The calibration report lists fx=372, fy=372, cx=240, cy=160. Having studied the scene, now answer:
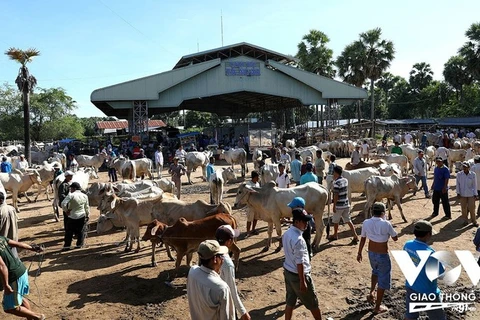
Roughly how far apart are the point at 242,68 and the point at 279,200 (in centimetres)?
2297

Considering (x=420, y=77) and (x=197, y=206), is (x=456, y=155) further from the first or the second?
(x=420, y=77)

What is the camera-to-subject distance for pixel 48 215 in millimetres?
13555

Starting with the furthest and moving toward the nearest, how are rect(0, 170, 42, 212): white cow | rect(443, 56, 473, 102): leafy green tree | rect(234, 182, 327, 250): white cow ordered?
1. rect(443, 56, 473, 102): leafy green tree
2. rect(0, 170, 42, 212): white cow
3. rect(234, 182, 327, 250): white cow

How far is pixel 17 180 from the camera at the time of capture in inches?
576

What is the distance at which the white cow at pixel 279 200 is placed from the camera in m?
8.40

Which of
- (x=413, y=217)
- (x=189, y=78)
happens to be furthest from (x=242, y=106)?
(x=413, y=217)

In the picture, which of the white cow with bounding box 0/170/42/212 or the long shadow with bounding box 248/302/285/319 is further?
the white cow with bounding box 0/170/42/212

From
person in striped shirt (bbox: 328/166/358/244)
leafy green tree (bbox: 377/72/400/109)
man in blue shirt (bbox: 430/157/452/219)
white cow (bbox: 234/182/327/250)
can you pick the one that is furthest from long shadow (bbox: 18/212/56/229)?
leafy green tree (bbox: 377/72/400/109)

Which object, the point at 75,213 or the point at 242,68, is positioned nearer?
the point at 75,213

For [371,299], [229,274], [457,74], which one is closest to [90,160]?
[371,299]

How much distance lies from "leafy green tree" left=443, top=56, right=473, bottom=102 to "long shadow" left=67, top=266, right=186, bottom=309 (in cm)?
5525

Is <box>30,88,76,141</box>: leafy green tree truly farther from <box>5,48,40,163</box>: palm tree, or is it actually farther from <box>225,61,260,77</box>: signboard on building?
<box>225,61,260,77</box>: signboard on building

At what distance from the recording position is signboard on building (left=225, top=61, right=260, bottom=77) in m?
29.7

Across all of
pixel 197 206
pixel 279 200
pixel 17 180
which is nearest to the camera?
pixel 279 200
